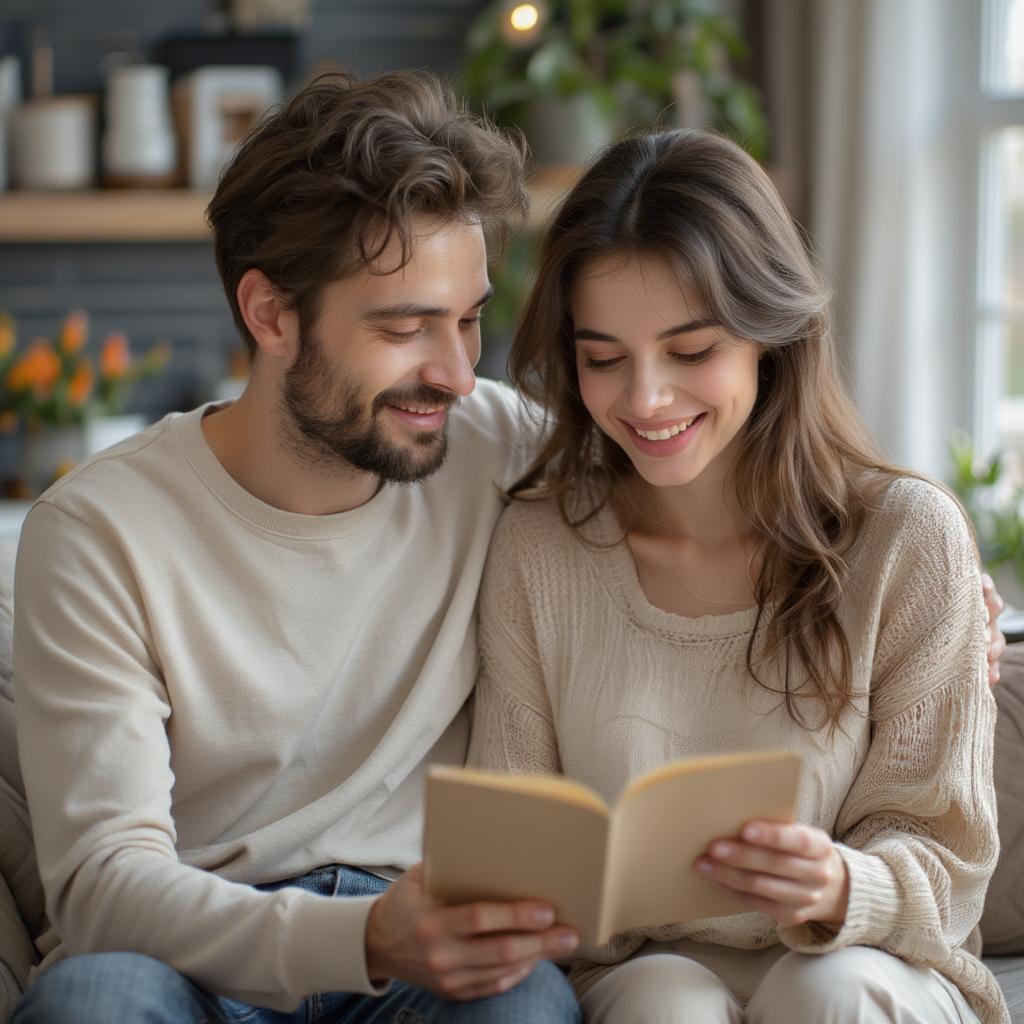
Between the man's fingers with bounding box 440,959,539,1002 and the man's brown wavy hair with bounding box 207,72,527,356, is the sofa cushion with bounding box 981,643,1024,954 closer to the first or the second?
the man's fingers with bounding box 440,959,539,1002

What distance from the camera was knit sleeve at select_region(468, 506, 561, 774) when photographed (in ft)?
5.62

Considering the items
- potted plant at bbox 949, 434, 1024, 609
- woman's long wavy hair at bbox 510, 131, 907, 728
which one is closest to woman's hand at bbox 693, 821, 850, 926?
woman's long wavy hair at bbox 510, 131, 907, 728

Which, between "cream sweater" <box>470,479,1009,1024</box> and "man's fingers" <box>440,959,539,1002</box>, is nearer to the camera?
"man's fingers" <box>440,959,539,1002</box>

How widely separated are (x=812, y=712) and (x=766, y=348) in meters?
0.42

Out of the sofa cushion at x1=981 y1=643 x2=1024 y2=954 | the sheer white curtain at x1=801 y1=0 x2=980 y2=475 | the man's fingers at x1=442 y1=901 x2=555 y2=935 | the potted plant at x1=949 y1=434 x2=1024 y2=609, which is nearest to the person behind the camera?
the man's fingers at x1=442 y1=901 x2=555 y2=935

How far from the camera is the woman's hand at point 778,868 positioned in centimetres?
131

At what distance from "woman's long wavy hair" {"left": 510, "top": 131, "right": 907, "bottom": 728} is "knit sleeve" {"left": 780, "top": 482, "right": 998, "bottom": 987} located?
2.4 inches

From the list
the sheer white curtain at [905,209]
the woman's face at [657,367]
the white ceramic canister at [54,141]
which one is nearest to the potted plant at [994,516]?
the sheer white curtain at [905,209]

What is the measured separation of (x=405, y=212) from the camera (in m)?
1.63

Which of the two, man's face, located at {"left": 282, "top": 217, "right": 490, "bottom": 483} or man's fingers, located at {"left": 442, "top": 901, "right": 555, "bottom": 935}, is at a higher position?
man's face, located at {"left": 282, "top": 217, "right": 490, "bottom": 483}

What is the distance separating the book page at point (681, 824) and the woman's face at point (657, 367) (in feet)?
1.60

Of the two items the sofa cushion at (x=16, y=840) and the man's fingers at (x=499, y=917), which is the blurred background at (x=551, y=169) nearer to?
the sofa cushion at (x=16, y=840)

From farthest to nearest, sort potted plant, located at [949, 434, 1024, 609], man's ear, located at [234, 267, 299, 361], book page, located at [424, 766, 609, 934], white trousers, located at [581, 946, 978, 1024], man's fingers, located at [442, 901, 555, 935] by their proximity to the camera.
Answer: potted plant, located at [949, 434, 1024, 609] < man's ear, located at [234, 267, 299, 361] < white trousers, located at [581, 946, 978, 1024] < man's fingers, located at [442, 901, 555, 935] < book page, located at [424, 766, 609, 934]

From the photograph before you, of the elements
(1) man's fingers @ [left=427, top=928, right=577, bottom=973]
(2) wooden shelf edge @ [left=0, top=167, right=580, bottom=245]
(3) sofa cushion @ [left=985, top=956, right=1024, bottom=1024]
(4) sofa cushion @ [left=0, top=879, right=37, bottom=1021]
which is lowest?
(3) sofa cushion @ [left=985, top=956, right=1024, bottom=1024]
